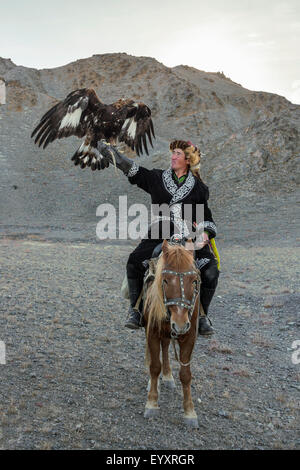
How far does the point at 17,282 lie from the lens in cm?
1297

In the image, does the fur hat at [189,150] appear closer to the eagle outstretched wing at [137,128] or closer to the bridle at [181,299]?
the eagle outstretched wing at [137,128]

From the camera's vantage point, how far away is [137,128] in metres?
5.71

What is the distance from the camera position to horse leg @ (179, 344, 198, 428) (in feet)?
15.8

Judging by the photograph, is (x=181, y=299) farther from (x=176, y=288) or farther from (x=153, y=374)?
(x=153, y=374)

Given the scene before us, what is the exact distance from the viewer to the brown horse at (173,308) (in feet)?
13.3

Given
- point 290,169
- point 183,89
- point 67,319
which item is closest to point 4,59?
point 183,89

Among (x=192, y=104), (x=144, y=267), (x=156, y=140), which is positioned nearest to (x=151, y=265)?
(x=144, y=267)

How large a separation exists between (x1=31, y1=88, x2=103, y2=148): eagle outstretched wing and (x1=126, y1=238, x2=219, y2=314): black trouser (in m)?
1.67

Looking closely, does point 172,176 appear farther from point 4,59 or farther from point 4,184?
point 4,59

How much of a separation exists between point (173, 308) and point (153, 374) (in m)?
1.50

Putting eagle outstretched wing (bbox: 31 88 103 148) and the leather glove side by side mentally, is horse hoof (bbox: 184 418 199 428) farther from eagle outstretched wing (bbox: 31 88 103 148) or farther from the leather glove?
eagle outstretched wing (bbox: 31 88 103 148)

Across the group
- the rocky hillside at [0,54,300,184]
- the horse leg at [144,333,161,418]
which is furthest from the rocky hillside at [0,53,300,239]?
the horse leg at [144,333,161,418]

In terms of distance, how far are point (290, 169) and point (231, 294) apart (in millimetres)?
26957

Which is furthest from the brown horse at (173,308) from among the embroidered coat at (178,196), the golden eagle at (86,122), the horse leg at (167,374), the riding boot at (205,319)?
the golden eagle at (86,122)
